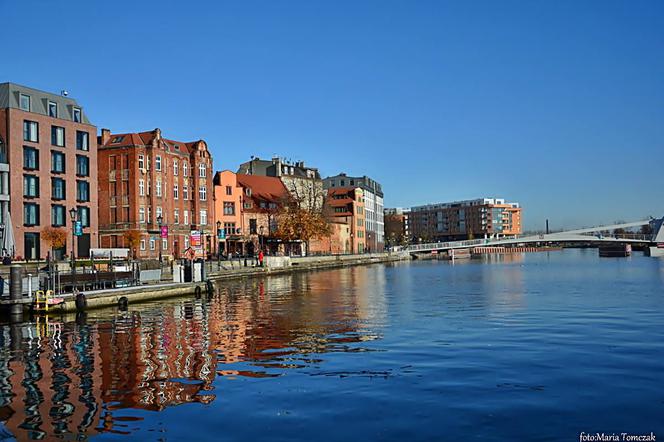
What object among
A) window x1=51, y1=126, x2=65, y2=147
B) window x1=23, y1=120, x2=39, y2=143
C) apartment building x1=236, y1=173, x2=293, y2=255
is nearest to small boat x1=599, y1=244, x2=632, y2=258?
apartment building x1=236, y1=173, x2=293, y2=255

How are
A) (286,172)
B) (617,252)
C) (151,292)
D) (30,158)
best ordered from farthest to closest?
(617,252) < (286,172) < (30,158) < (151,292)

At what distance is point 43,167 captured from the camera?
62406mm

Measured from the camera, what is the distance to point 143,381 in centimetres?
1507

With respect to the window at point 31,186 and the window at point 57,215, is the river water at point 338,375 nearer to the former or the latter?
the window at point 31,186

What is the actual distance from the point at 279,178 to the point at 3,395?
327ft

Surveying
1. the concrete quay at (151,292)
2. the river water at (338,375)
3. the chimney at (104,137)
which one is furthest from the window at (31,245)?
the river water at (338,375)

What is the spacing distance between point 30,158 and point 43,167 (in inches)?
62.0

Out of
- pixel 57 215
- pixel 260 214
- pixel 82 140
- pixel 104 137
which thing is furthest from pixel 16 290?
pixel 260 214

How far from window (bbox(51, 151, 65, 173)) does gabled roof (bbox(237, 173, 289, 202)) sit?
35582 millimetres

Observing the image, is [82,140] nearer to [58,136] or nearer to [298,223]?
[58,136]

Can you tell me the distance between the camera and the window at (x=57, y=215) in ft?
207

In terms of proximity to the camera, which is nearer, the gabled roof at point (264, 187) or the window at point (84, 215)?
the window at point (84, 215)

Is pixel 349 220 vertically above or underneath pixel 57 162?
underneath

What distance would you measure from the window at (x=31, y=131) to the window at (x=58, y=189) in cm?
432
